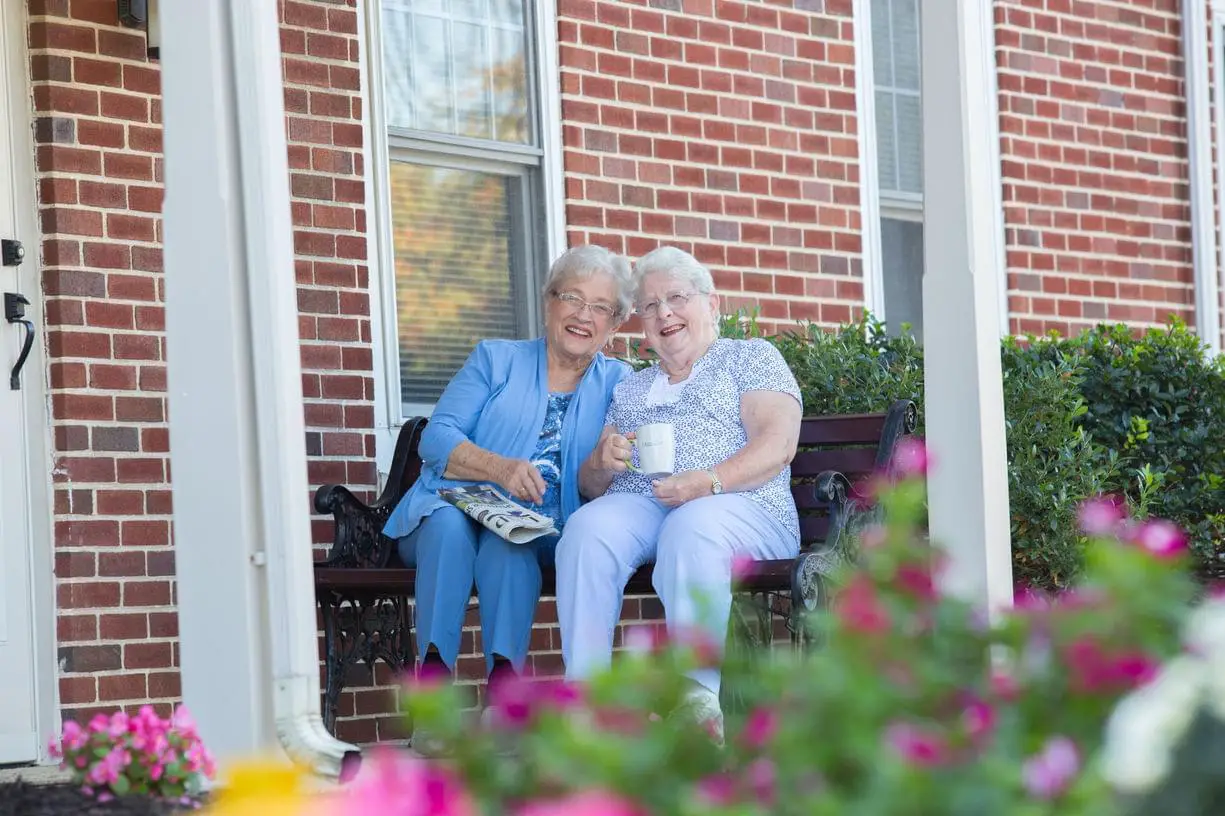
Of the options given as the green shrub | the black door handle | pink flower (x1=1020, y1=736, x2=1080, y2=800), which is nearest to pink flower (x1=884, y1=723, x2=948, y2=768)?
pink flower (x1=1020, y1=736, x2=1080, y2=800)

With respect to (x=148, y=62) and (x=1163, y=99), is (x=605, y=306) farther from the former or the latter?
(x=1163, y=99)

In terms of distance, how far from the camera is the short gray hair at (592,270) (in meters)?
4.87

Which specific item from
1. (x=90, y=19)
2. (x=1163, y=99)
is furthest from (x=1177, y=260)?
(x=90, y=19)

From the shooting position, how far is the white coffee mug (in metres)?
4.24

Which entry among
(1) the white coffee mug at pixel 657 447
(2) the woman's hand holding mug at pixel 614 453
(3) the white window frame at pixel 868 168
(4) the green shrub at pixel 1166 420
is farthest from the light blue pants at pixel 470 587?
(3) the white window frame at pixel 868 168

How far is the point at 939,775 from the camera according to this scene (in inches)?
48.2

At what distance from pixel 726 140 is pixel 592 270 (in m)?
1.71

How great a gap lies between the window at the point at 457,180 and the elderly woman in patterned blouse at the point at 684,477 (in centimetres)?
108

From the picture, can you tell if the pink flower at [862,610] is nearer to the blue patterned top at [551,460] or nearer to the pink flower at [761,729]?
the pink flower at [761,729]

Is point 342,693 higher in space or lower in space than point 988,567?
lower

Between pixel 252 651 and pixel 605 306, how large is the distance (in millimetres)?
2033

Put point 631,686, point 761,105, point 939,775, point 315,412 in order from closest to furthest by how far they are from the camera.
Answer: point 939,775 < point 631,686 < point 315,412 < point 761,105

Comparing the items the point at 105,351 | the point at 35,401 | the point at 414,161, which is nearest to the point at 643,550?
the point at 105,351

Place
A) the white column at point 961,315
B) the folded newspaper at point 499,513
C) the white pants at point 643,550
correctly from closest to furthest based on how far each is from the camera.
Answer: the white column at point 961,315 → the white pants at point 643,550 → the folded newspaper at point 499,513
